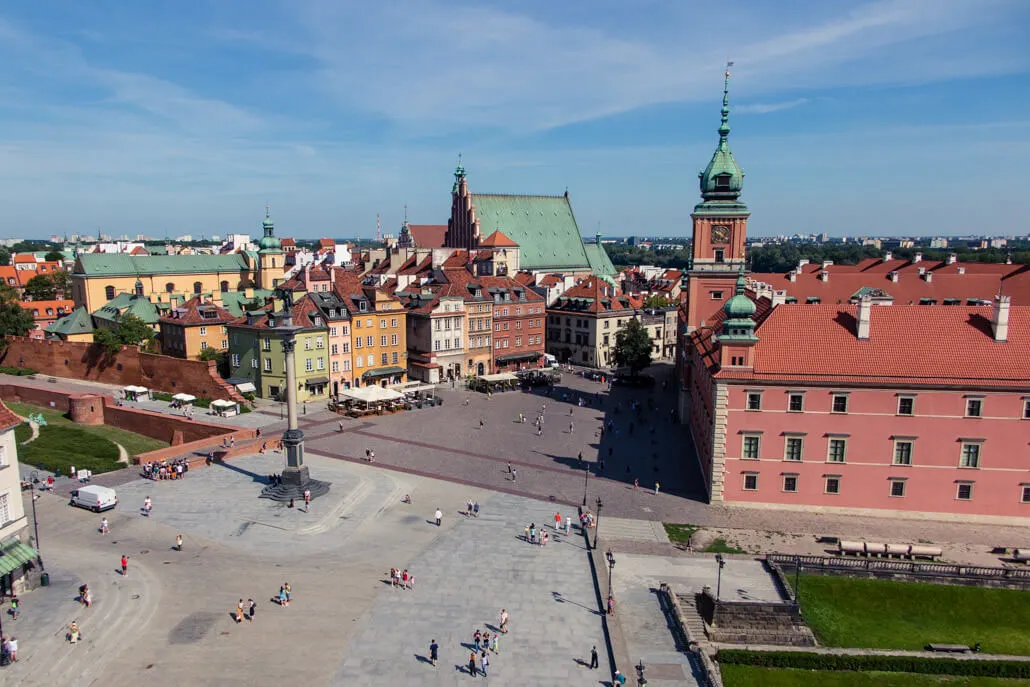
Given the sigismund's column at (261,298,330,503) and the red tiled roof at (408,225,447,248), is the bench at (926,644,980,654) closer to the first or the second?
the sigismund's column at (261,298,330,503)

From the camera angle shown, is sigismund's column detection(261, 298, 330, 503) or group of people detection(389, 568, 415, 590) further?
sigismund's column detection(261, 298, 330, 503)

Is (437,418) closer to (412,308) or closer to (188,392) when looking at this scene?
(412,308)

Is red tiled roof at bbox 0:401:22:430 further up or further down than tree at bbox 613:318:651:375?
further up

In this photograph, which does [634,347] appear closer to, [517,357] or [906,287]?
[517,357]

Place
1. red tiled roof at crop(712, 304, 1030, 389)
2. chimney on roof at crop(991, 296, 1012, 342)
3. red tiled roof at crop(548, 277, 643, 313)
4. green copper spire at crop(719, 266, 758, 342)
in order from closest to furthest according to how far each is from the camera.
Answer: red tiled roof at crop(712, 304, 1030, 389), chimney on roof at crop(991, 296, 1012, 342), green copper spire at crop(719, 266, 758, 342), red tiled roof at crop(548, 277, 643, 313)

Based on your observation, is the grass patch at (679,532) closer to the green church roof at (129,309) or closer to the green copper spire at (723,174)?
the green copper spire at (723,174)

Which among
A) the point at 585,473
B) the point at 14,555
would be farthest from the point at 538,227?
the point at 14,555

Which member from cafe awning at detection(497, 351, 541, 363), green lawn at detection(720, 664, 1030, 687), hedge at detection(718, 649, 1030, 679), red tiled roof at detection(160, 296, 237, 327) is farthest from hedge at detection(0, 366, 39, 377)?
hedge at detection(718, 649, 1030, 679)
